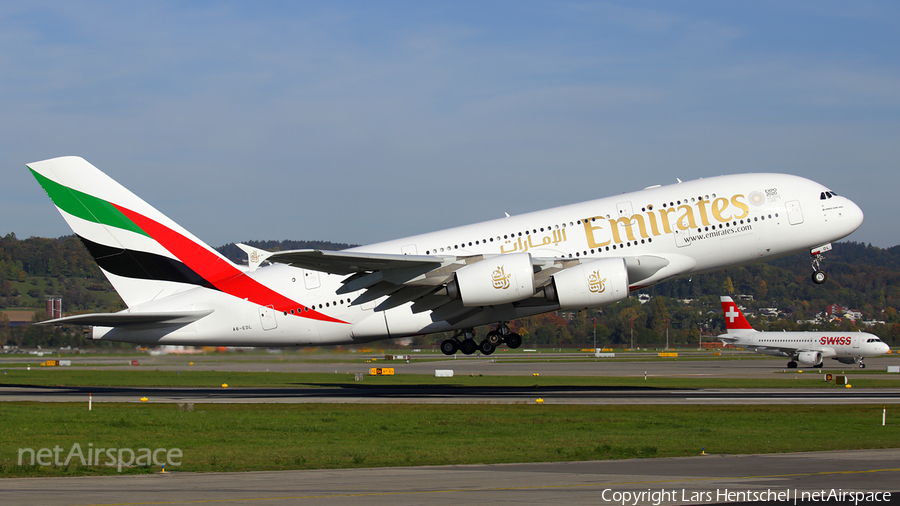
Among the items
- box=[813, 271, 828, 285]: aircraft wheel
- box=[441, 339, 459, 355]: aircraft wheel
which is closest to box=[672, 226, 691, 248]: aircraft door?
box=[813, 271, 828, 285]: aircraft wheel

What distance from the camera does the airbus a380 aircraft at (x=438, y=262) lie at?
34.5m

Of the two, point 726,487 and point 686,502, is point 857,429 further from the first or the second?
point 686,502

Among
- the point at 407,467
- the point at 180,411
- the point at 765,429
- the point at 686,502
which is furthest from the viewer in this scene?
the point at 180,411

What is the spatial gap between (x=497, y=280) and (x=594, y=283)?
13.2 ft

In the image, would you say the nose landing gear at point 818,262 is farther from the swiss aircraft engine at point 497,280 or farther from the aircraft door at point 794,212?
the swiss aircraft engine at point 497,280

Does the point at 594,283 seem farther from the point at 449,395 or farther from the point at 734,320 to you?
the point at 734,320

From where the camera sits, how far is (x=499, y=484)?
16.5 m

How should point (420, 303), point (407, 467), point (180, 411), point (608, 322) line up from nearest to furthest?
point (407, 467) < point (180, 411) < point (420, 303) < point (608, 322)

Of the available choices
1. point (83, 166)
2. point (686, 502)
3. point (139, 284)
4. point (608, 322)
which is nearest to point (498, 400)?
point (139, 284)

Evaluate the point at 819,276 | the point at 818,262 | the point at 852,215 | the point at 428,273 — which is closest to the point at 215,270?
the point at 428,273

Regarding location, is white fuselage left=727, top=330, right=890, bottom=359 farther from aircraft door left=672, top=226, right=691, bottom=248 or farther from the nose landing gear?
aircraft door left=672, top=226, right=691, bottom=248

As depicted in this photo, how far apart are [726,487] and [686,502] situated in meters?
2.13

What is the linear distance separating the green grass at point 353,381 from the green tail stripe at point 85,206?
18120 mm

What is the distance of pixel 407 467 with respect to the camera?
19812mm
